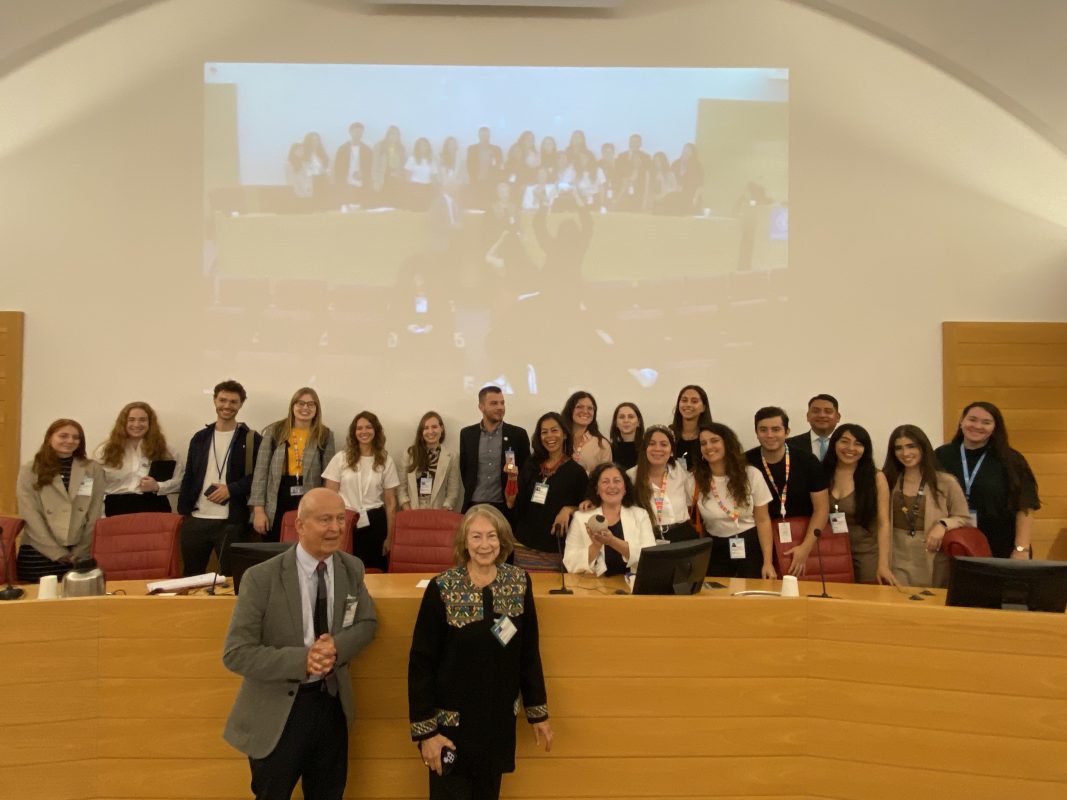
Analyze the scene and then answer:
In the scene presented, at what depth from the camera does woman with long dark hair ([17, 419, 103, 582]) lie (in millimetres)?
4441

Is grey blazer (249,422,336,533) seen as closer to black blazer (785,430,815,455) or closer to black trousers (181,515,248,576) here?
black trousers (181,515,248,576)

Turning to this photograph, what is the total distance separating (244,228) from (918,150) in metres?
5.08

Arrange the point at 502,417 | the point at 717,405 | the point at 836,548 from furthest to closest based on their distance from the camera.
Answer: the point at 717,405, the point at 502,417, the point at 836,548

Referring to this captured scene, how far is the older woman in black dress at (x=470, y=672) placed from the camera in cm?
243

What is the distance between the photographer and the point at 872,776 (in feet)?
8.90

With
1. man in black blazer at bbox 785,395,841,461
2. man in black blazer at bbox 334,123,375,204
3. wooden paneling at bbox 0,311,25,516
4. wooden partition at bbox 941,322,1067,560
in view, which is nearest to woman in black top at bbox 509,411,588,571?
man in black blazer at bbox 785,395,841,461

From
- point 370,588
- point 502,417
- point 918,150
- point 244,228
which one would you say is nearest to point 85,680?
point 370,588

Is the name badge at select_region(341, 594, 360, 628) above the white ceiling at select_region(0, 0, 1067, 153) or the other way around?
the other way around

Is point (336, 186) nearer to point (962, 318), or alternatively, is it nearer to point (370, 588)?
point (370, 588)

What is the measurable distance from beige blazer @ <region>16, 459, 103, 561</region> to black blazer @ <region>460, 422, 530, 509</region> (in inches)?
87.0

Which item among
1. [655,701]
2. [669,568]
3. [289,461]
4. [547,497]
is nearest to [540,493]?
[547,497]

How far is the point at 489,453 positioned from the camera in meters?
5.34

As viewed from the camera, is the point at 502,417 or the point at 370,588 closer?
the point at 370,588

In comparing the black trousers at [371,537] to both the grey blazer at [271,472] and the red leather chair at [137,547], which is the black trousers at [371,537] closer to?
the grey blazer at [271,472]
